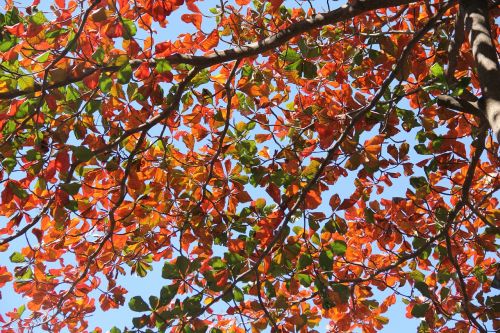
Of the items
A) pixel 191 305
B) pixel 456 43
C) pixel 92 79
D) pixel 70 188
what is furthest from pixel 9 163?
pixel 456 43

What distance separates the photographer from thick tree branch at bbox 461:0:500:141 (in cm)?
193

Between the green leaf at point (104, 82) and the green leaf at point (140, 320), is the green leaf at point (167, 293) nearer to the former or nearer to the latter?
the green leaf at point (140, 320)

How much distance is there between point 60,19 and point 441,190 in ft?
7.37

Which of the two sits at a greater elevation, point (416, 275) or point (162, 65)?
point (162, 65)

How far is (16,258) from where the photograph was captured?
3.11 metres

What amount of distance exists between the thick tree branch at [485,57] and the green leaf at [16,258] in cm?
252

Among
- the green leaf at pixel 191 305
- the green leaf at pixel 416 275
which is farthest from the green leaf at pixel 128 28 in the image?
the green leaf at pixel 416 275

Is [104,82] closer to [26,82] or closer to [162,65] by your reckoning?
[162,65]

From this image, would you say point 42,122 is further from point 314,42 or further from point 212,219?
point 314,42

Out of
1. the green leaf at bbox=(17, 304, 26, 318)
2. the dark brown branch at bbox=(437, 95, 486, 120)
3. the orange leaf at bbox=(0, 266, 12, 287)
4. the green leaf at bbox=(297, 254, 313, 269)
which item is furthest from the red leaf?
the green leaf at bbox=(17, 304, 26, 318)

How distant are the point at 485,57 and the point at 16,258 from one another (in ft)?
8.55

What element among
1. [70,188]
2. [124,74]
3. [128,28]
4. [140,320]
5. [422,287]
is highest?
[128,28]

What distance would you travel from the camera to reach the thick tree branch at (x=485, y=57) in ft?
6.35

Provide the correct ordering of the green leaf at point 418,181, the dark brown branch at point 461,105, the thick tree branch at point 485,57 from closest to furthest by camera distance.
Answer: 1. the thick tree branch at point 485,57
2. the dark brown branch at point 461,105
3. the green leaf at point 418,181
